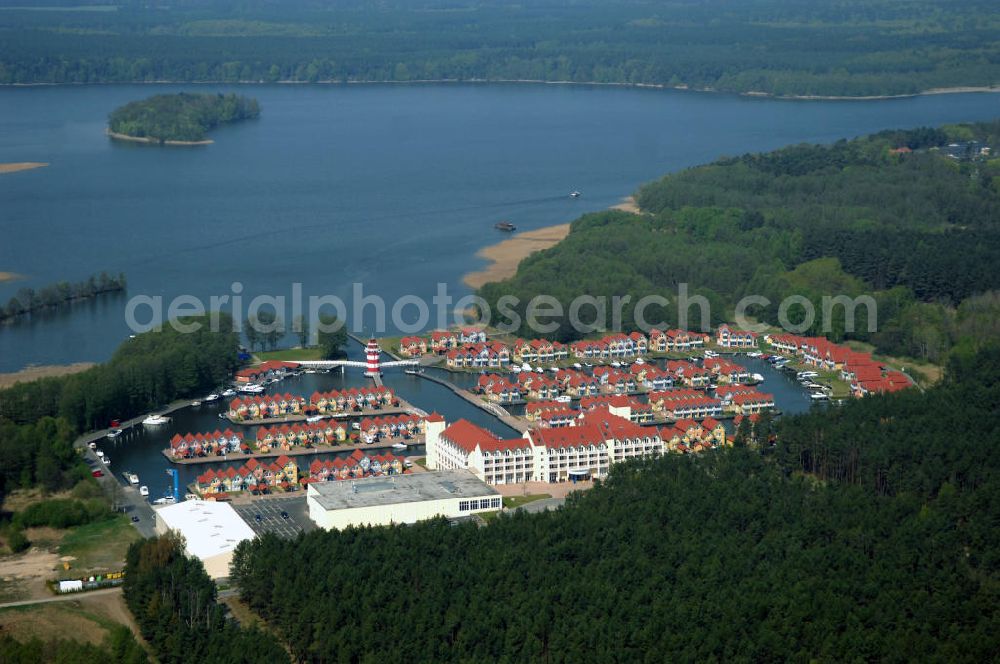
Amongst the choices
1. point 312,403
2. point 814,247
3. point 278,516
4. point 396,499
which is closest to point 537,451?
point 396,499

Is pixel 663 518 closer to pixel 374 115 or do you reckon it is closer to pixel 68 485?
pixel 68 485

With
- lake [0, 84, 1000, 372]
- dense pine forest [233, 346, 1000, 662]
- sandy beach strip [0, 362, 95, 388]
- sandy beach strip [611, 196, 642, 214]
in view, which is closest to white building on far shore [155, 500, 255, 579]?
dense pine forest [233, 346, 1000, 662]

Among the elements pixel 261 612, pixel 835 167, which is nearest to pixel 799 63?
→ pixel 835 167

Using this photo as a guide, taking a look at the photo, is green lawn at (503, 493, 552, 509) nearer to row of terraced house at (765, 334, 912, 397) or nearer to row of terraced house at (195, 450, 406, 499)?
row of terraced house at (195, 450, 406, 499)

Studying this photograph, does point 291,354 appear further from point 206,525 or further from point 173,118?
point 173,118

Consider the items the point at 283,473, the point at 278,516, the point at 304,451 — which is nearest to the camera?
the point at 278,516

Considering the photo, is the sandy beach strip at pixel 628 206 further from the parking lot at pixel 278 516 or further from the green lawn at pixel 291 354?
the parking lot at pixel 278 516
